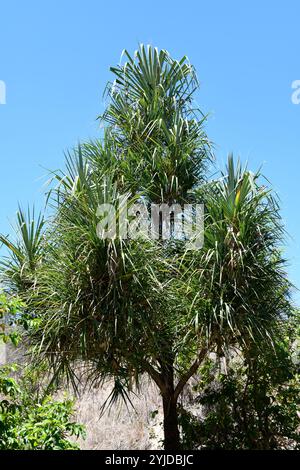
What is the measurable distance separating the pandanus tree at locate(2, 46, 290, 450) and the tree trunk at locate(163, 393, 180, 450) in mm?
11

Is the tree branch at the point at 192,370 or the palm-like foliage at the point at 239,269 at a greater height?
the palm-like foliage at the point at 239,269

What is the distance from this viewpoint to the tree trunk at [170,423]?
6776mm

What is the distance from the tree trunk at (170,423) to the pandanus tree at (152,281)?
0.04 feet

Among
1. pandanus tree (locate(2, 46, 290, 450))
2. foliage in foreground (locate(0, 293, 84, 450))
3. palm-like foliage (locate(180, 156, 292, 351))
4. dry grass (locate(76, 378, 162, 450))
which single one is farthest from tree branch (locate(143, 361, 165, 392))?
foliage in foreground (locate(0, 293, 84, 450))

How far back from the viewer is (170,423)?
685 cm

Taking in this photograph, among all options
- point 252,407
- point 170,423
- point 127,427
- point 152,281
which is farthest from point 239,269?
point 127,427

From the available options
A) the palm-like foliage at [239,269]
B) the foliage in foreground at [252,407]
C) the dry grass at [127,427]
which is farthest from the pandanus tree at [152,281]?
the dry grass at [127,427]

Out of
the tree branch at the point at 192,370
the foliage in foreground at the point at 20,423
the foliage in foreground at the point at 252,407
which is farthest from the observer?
the foliage in foreground at the point at 252,407

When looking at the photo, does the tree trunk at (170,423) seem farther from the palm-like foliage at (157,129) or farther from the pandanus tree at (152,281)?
the palm-like foliage at (157,129)

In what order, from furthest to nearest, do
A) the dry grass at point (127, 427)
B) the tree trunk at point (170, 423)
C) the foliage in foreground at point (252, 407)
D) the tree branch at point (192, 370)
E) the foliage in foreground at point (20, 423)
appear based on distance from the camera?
1. the dry grass at point (127, 427)
2. the foliage in foreground at point (252, 407)
3. the tree trunk at point (170, 423)
4. the tree branch at point (192, 370)
5. the foliage in foreground at point (20, 423)

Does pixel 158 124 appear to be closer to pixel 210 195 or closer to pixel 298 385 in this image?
pixel 210 195

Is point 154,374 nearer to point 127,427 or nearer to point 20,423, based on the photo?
point 127,427

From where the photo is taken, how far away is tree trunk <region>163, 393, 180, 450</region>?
22.2ft
